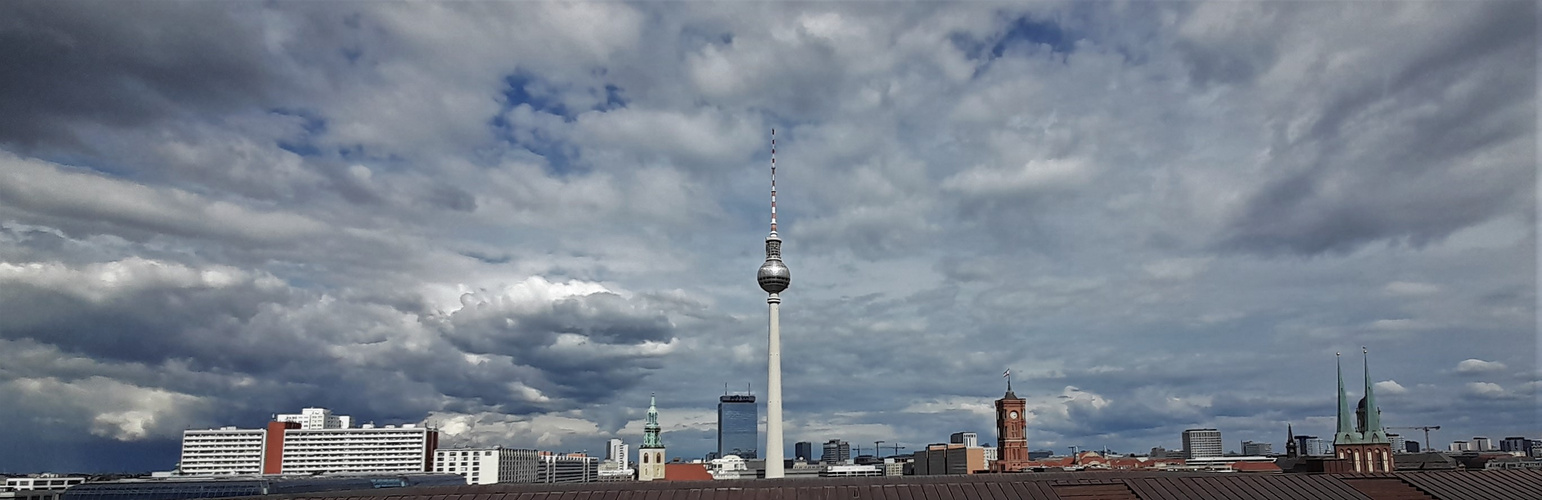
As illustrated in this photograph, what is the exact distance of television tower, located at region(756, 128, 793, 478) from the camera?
490ft

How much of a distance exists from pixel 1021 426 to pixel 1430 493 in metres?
91.7

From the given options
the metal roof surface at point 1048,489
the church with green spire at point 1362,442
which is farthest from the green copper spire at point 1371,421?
the metal roof surface at point 1048,489

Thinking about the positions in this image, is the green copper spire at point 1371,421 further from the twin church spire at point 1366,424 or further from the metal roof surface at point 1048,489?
the metal roof surface at point 1048,489

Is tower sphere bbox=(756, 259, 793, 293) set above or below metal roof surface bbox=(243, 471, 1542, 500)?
above

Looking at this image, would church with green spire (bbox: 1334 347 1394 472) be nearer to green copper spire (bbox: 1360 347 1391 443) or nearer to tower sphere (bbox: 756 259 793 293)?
green copper spire (bbox: 1360 347 1391 443)

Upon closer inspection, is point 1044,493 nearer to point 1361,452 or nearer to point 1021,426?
point 1021,426

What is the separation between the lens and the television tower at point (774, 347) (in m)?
149

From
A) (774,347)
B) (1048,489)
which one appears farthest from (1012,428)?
(1048,489)

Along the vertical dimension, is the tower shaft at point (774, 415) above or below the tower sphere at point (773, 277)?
below

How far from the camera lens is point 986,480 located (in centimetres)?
8331

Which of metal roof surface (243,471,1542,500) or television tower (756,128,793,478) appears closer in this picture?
metal roof surface (243,471,1542,500)

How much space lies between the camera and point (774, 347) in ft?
508

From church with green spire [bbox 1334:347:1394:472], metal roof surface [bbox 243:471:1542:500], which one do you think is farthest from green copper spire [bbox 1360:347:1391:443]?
metal roof surface [bbox 243:471:1542:500]

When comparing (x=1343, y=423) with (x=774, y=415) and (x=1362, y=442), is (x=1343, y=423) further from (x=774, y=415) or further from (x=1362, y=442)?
(x=774, y=415)
